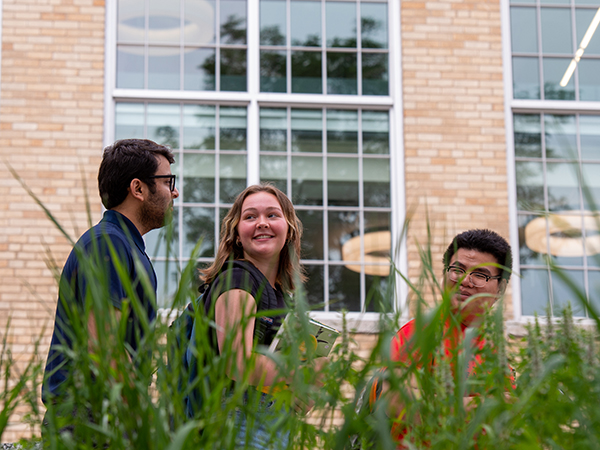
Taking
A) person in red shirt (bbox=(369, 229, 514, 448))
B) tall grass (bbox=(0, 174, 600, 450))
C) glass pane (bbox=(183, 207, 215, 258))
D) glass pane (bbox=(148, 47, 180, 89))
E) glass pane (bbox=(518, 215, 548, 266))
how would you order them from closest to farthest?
tall grass (bbox=(0, 174, 600, 450))
person in red shirt (bbox=(369, 229, 514, 448))
glass pane (bbox=(183, 207, 215, 258))
glass pane (bbox=(518, 215, 548, 266))
glass pane (bbox=(148, 47, 180, 89))

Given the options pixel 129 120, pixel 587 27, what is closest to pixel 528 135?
pixel 587 27

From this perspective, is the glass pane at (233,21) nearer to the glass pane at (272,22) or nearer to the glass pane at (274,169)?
the glass pane at (272,22)

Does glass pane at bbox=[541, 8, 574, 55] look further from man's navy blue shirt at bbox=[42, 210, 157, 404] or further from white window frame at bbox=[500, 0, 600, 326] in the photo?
man's navy blue shirt at bbox=[42, 210, 157, 404]

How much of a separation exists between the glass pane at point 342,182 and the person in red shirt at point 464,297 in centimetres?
393

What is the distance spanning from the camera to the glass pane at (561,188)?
22.4 ft

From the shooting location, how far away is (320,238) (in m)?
6.57

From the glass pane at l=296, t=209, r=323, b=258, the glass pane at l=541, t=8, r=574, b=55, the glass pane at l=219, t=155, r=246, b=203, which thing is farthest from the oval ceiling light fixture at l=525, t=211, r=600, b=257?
the glass pane at l=219, t=155, r=246, b=203

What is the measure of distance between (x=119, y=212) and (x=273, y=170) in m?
4.34

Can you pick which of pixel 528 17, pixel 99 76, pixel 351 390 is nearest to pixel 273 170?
pixel 99 76

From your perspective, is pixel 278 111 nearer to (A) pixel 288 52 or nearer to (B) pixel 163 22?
(A) pixel 288 52

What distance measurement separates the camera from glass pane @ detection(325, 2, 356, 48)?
22.9ft

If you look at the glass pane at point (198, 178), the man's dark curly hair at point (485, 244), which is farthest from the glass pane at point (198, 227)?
the man's dark curly hair at point (485, 244)

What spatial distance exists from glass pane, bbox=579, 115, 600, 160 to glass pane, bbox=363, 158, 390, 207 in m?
2.09

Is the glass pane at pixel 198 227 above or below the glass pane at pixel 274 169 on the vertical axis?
below
